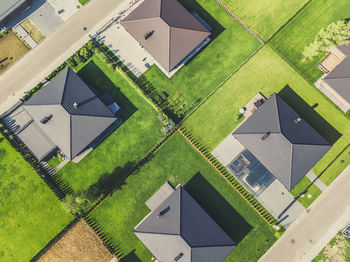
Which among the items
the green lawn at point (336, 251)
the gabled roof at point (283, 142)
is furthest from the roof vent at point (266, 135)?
the green lawn at point (336, 251)

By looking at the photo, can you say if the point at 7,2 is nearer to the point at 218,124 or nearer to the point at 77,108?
the point at 77,108

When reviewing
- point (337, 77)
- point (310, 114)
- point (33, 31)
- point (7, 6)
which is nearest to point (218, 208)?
point (310, 114)

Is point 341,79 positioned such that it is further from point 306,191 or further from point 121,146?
point 121,146

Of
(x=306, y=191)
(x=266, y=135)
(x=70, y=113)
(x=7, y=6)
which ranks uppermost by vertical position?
(x=7, y=6)

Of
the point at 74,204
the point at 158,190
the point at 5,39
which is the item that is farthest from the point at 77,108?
the point at 5,39

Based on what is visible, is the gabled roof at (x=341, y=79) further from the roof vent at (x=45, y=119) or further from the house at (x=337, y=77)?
the roof vent at (x=45, y=119)

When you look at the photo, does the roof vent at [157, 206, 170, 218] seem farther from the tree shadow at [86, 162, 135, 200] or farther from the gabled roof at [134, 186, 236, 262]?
the tree shadow at [86, 162, 135, 200]
